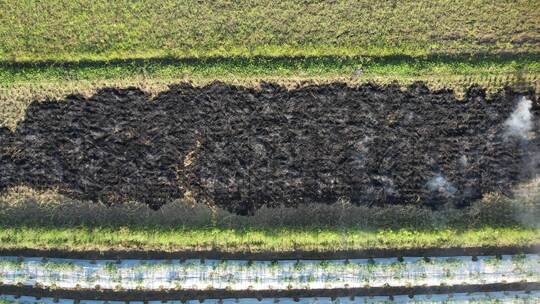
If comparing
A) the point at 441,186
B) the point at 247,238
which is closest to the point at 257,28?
the point at 247,238

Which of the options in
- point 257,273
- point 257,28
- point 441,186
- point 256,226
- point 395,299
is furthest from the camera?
point 257,28

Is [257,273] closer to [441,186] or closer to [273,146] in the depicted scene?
[273,146]

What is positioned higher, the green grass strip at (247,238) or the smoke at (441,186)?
the smoke at (441,186)

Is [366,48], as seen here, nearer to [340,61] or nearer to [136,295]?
[340,61]

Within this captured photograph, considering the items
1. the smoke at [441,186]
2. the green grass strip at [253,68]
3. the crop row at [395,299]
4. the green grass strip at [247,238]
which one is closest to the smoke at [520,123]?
the green grass strip at [253,68]

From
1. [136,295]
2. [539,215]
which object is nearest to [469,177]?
[539,215]

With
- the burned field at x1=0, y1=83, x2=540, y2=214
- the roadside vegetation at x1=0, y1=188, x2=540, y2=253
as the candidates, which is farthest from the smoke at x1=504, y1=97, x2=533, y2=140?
the roadside vegetation at x1=0, y1=188, x2=540, y2=253

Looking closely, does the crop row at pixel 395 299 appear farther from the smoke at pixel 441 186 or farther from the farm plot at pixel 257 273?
the smoke at pixel 441 186

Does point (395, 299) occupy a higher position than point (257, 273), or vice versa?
point (257, 273)
